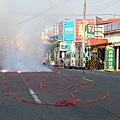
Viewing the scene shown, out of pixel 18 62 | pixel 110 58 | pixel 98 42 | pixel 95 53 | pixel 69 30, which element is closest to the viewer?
pixel 18 62

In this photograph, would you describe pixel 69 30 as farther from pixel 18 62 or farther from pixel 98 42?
pixel 18 62

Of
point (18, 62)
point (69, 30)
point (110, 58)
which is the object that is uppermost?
point (69, 30)

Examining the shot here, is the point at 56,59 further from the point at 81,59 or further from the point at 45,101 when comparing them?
the point at 45,101

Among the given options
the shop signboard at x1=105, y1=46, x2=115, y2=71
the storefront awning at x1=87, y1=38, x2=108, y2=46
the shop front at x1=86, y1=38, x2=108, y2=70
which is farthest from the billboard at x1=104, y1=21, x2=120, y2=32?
the shop signboard at x1=105, y1=46, x2=115, y2=71

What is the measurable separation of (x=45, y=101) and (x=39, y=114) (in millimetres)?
2313

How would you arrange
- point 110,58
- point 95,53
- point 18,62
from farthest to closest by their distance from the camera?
point 95,53, point 110,58, point 18,62

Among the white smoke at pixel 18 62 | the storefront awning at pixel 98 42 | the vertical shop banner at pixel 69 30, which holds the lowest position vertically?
the white smoke at pixel 18 62

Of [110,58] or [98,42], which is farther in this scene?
[98,42]

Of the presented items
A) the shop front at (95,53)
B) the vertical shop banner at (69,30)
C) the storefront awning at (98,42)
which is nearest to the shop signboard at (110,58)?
the shop front at (95,53)

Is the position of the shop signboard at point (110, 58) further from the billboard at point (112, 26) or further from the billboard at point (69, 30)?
the billboard at point (69, 30)

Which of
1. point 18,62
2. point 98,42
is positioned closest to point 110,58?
point 98,42

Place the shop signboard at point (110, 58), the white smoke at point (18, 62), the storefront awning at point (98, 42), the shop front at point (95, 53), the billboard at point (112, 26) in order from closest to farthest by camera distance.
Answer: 1. the white smoke at point (18, 62)
2. the shop signboard at point (110, 58)
3. the billboard at point (112, 26)
4. the shop front at point (95, 53)
5. the storefront awning at point (98, 42)

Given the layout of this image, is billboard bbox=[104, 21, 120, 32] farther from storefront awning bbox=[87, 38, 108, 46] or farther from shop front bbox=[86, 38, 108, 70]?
shop front bbox=[86, 38, 108, 70]

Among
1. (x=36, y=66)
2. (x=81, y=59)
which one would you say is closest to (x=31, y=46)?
(x=36, y=66)
